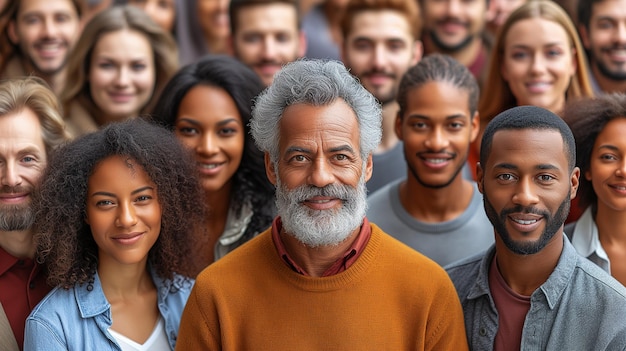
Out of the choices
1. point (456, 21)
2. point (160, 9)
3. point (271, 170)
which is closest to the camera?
point (271, 170)

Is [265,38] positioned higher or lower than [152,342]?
higher

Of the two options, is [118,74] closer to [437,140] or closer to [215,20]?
[215,20]

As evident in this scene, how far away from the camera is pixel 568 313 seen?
13.4ft

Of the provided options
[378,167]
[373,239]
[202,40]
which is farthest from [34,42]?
[373,239]

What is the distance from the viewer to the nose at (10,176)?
4.82m

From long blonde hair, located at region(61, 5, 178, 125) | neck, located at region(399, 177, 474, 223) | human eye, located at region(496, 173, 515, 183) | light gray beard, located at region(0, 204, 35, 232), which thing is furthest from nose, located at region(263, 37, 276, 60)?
human eye, located at region(496, 173, 515, 183)

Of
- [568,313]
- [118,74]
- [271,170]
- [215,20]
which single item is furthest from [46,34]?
[568,313]

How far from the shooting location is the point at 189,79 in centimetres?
570

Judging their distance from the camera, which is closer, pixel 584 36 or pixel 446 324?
pixel 446 324

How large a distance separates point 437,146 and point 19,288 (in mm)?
2473

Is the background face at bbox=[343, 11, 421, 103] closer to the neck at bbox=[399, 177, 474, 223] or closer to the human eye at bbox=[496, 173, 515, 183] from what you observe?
the neck at bbox=[399, 177, 474, 223]

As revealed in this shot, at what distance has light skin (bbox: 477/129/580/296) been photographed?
13.3 feet

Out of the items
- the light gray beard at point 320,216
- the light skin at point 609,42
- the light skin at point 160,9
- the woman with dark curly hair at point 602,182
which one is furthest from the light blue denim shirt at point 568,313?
the light skin at point 160,9

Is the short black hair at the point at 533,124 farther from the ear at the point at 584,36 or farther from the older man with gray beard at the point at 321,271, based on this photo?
the ear at the point at 584,36
